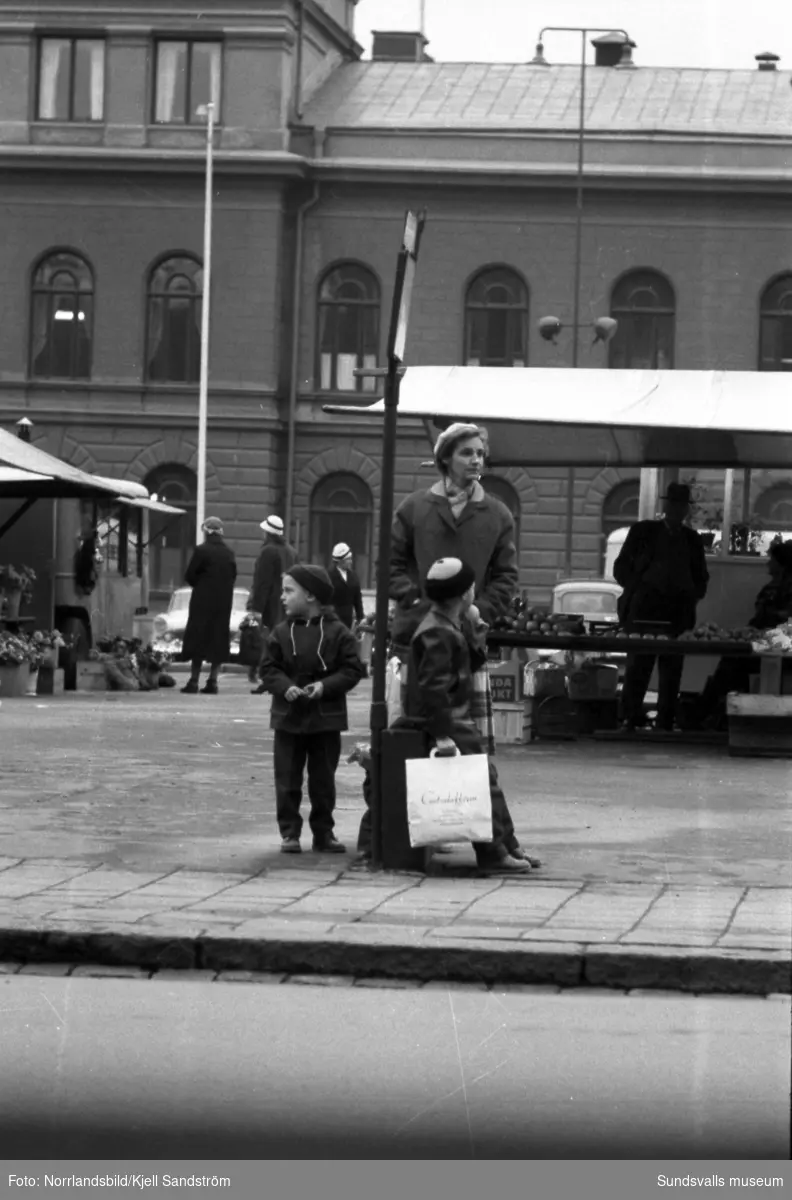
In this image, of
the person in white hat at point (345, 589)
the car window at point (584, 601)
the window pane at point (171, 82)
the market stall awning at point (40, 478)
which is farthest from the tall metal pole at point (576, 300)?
the market stall awning at point (40, 478)

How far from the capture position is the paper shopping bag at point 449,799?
9.43 metres

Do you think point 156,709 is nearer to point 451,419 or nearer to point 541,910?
point 451,419

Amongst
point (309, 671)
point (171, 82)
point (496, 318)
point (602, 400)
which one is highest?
point (171, 82)

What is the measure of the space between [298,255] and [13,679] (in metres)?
31.0

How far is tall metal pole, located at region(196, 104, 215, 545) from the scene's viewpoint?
50375 millimetres

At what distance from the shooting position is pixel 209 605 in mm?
24875

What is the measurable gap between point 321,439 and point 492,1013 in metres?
46.0

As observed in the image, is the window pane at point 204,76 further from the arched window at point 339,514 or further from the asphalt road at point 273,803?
the asphalt road at point 273,803

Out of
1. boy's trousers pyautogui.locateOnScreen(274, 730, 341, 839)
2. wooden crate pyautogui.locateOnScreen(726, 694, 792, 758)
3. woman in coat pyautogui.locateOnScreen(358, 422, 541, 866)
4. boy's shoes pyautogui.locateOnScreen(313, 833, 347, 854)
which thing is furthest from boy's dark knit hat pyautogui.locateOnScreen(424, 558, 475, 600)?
wooden crate pyautogui.locateOnScreen(726, 694, 792, 758)

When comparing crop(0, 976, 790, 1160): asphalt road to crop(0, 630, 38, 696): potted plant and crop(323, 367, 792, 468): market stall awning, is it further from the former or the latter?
crop(0, 630, 38, 696): potted plant

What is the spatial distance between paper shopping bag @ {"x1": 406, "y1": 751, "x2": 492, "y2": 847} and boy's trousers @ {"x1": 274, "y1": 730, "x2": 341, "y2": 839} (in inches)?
42.1

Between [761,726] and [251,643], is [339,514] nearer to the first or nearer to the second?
[251,643]

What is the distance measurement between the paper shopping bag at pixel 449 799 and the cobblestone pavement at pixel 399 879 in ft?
0.73
